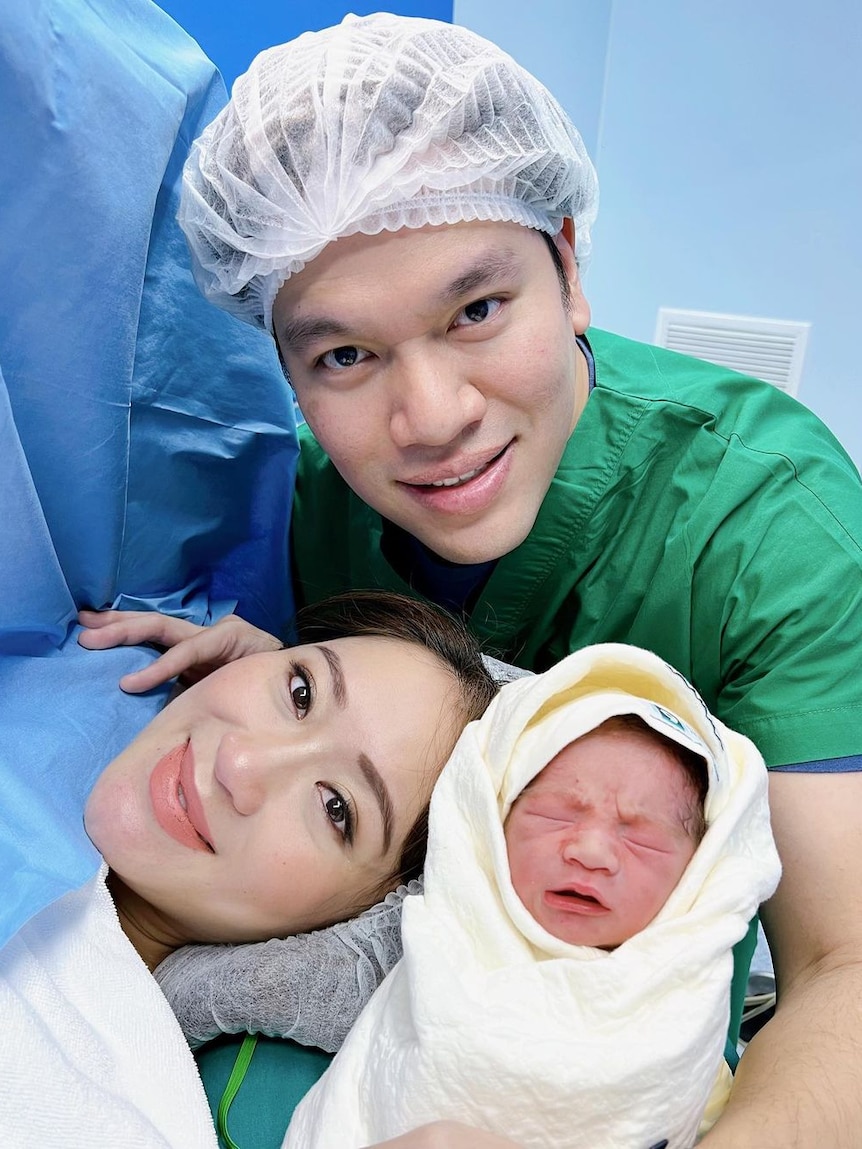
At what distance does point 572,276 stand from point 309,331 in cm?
38

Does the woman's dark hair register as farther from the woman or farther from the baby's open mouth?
the baby's open mouth

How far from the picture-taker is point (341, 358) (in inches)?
43.1

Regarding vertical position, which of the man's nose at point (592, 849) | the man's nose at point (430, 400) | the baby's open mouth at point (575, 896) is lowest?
the baby's open mouth at point (575, 896)

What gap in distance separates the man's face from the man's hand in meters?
0.28

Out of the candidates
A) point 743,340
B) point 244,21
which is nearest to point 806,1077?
point 244,21

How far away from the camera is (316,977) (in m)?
0.95

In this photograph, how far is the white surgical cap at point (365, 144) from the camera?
1.01 m

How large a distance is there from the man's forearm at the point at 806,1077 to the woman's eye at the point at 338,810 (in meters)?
0.42

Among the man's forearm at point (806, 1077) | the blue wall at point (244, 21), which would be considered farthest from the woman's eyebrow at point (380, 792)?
the blue wall at point (244, 21)

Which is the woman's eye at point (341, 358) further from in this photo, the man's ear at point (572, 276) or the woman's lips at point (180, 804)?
the woman's lips at point (180, 804)

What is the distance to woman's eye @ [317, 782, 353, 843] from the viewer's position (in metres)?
0.98

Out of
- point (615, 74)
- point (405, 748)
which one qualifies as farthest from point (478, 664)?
point (615, 74)

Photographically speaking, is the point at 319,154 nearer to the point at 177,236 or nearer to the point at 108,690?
the point at 177,236

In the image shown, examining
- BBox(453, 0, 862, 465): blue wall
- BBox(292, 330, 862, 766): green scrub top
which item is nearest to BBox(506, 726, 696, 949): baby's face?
BBox(292, 330, 862, 766): green scrub top
